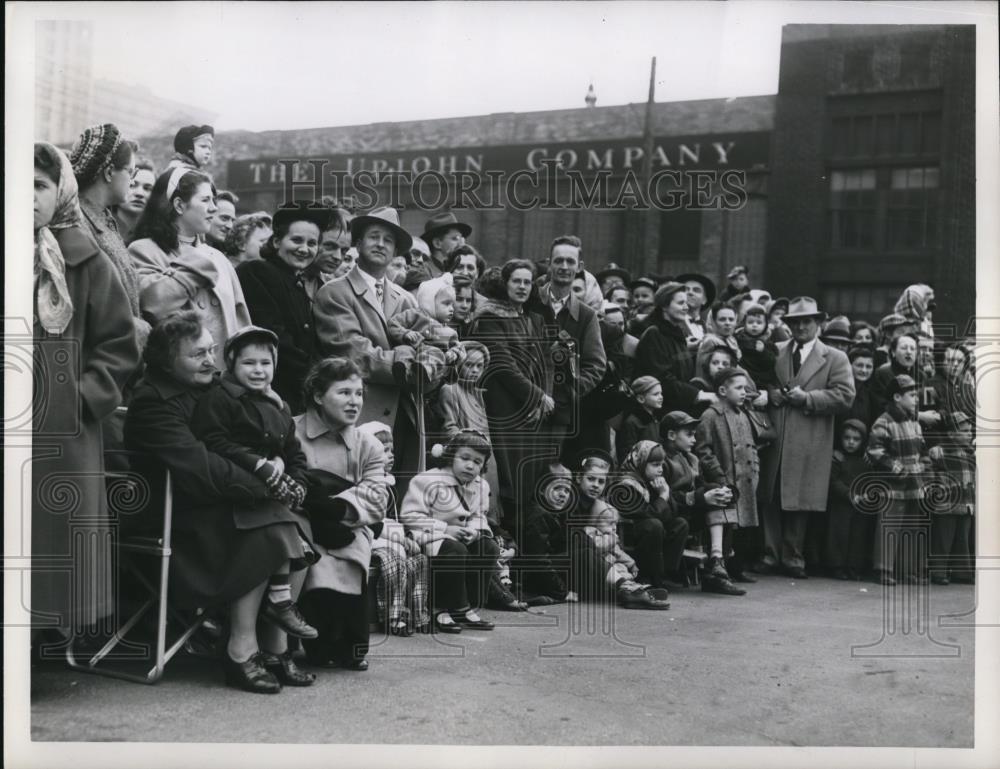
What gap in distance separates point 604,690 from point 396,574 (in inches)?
42.1

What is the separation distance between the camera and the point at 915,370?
7.25 metres

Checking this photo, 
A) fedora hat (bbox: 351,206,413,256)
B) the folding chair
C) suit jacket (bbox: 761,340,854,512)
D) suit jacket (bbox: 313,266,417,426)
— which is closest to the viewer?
the folding chair

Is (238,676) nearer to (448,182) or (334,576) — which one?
(334,576)

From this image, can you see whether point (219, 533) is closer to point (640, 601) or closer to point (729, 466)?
point (640, 601)

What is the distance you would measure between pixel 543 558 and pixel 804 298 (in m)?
2.53

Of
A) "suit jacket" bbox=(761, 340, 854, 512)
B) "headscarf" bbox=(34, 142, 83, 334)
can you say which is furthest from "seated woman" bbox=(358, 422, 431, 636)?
"suit jacket" bbox=(761, 340, 854, 512)

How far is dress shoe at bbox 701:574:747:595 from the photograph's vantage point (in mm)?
6949

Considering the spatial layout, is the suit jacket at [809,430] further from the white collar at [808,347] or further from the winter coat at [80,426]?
the winter coat at [80,426]

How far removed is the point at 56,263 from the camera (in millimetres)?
4977

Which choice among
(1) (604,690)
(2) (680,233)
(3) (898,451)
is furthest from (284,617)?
(3) (898,451)

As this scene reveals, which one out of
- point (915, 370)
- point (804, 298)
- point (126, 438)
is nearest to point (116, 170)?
point (126, 438)

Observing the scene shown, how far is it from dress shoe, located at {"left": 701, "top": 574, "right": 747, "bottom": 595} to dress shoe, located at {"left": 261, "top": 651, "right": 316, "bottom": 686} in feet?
9.17

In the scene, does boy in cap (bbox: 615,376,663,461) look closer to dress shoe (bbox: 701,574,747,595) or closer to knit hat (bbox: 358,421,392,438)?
dress shoe (bbox: 701,574,747,595)

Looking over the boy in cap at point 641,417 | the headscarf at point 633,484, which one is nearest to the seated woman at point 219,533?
the headscarf at point 633,484
